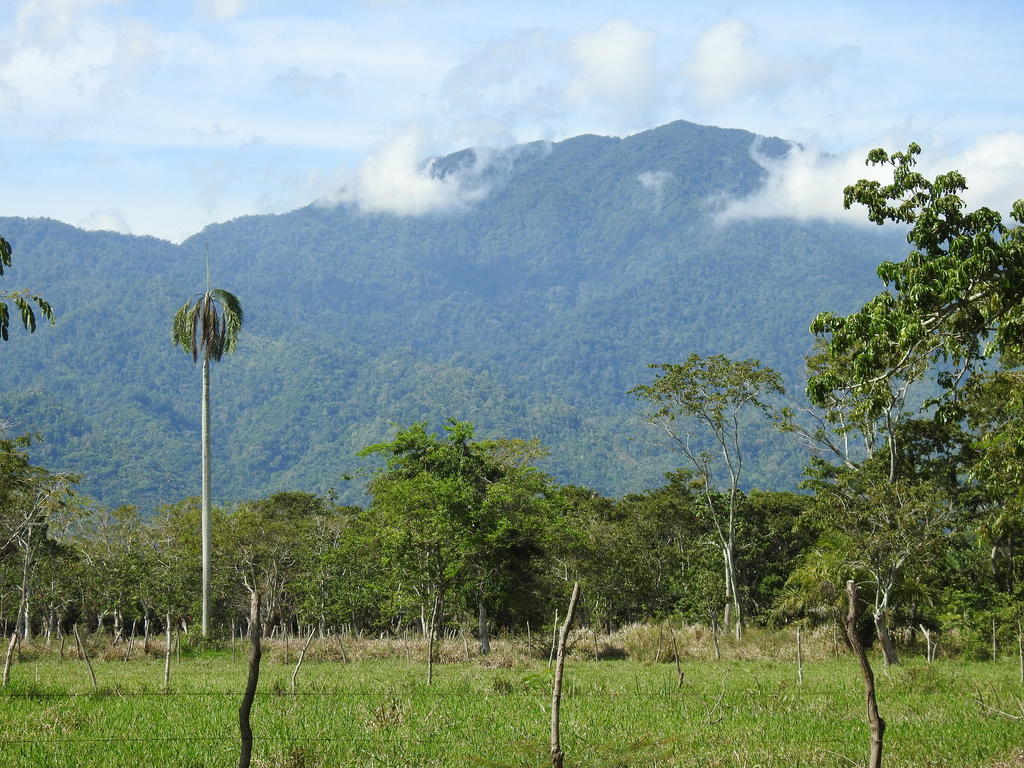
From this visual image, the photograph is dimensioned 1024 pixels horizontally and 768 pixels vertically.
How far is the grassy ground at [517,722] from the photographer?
10414 mm

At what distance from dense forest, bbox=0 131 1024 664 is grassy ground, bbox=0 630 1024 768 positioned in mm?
4201

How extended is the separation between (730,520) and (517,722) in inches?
1048

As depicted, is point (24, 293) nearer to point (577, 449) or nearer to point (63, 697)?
point (63, 697)

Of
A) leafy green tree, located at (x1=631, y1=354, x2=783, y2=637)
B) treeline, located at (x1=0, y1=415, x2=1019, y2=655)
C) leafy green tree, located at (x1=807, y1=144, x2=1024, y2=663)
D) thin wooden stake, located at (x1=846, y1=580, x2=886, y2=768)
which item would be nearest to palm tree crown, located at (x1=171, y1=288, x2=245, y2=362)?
treeline, located at (x1=0, y1=415, x2=1019, y2=655)

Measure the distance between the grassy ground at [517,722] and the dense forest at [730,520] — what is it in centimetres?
420

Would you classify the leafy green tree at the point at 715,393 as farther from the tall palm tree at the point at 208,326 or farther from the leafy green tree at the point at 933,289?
the leafy green tree at the point at 933,289

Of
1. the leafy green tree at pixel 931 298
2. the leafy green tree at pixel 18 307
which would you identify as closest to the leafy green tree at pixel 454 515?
the leafy green tree at pixel 931 298

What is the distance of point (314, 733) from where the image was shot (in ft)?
39.6

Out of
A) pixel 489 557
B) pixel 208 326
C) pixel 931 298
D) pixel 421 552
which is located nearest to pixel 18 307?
pixel 931 298

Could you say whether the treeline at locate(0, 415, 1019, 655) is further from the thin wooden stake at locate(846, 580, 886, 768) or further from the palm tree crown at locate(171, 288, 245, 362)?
the thin wooden stake at locate(846, 580, 886, 768)

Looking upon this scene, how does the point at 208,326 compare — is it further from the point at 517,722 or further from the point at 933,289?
the point at 933,289

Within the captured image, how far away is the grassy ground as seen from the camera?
1041 centimetres

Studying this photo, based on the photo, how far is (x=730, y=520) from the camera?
38312mm

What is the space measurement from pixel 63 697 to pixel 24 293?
9.54 meters
